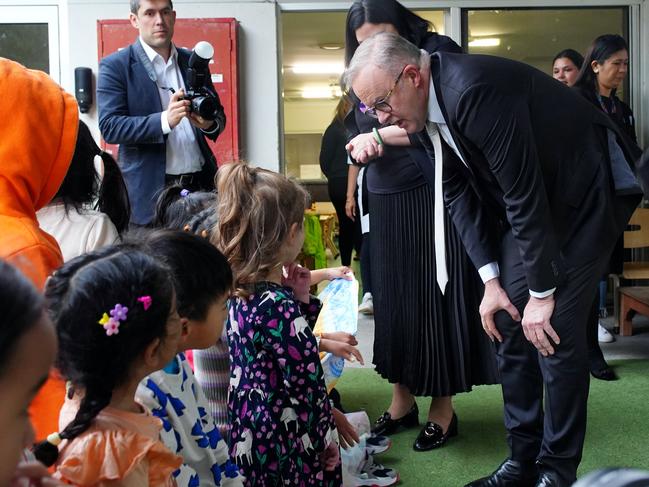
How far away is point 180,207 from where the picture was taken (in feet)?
7.63

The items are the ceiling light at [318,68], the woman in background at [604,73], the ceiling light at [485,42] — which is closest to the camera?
the woman in background at [604,73]

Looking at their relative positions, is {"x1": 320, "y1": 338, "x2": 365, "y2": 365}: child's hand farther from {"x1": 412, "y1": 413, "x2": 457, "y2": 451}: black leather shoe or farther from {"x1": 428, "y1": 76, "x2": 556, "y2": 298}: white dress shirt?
{"x1": 412, "y1": 413, "x2": 457, "y2": 451}: black leather shoe

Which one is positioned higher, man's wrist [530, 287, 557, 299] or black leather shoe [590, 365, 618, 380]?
man's wrist [530, 287, 557, 299]

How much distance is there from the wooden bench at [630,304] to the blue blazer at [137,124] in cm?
241

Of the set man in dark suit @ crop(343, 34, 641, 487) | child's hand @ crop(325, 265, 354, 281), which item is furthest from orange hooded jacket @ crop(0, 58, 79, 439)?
child's hand @ crop(325, 265, 354, 281)

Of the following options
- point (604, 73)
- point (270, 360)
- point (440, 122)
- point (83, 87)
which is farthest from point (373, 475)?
point (83, 87)

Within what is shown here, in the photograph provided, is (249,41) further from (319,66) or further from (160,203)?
(319,66)

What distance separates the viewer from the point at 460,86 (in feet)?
6.08

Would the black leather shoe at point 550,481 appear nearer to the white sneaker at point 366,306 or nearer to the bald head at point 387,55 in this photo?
the bald head at point 387,55

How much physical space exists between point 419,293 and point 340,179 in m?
2.91

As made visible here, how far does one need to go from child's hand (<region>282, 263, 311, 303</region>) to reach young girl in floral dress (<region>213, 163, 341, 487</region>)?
0.19 m

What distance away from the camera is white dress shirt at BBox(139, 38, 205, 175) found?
115 inches

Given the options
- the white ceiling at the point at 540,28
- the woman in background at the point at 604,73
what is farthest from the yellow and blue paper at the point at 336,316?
the white ceiling at the point at 540,28

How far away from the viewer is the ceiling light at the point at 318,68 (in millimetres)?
11641
